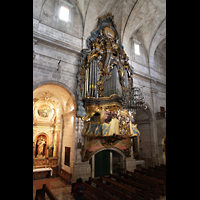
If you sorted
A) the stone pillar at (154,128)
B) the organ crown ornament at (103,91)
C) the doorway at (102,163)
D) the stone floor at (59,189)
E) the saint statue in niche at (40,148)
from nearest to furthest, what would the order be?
the stone floor at (59,189) → the organ crown ornament at (103,91) → the doorway at (102,163) → the saint statue in niche at (40,148) → the stone pillar at (154,128)

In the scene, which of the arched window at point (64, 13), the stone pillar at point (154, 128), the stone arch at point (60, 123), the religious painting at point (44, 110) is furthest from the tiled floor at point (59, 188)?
the arched window at point (64, 13)

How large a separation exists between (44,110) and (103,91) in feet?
21.7

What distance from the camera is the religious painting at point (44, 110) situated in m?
13.0

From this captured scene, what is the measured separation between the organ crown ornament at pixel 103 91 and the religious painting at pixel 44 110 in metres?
5.23

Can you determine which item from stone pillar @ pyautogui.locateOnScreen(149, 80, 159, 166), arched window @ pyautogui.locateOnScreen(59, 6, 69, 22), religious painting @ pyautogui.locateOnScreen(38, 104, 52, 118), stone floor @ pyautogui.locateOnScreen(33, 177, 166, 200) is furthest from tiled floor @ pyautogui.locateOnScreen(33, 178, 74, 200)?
arched window @ pyautogui.locateOnScreen(59, 6, 69, 22)

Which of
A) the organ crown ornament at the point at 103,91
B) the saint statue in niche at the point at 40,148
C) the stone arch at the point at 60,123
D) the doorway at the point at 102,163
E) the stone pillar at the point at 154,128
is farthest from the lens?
the stone pillar at the point at 154,128

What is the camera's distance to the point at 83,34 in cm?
1116

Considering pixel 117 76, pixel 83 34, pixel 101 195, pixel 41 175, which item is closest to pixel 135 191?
pixel 101 195

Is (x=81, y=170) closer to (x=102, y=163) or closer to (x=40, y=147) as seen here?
(x=102, y=163)

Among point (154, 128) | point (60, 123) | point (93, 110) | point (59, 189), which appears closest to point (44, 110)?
point (60, 123)

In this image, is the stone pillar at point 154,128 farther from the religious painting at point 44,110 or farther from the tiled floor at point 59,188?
the religious painting at point 44,110

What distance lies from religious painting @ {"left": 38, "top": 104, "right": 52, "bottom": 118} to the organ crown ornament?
5.23 m
